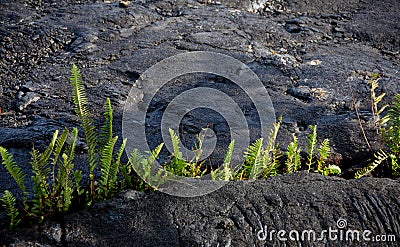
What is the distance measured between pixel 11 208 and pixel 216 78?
98.2 inches

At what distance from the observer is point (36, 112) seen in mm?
4359

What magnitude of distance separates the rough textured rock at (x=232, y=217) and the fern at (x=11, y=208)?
90mm

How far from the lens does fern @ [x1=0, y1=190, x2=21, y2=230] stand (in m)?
2.84

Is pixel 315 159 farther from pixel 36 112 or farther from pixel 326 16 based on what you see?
pixel 326 16

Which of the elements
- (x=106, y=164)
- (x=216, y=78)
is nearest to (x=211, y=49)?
(x=216, y=78)

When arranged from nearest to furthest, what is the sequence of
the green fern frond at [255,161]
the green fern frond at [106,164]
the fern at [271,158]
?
1. the green fern frond at [106,164]
2. the green fern frond at [255,161]
3. the fern at [271,158]

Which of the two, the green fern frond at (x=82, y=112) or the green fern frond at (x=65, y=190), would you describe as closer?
the green fern frond at (x=65, y=190)

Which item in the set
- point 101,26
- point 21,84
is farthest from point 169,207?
point 101,26

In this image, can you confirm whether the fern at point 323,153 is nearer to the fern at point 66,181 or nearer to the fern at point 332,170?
the fern at point 332,170

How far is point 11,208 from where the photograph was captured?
286cm

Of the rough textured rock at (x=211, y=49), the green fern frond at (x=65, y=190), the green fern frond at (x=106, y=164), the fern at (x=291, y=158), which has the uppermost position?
the rough textured rock at (x=211, y=49)

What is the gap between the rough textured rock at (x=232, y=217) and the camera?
2850 mm

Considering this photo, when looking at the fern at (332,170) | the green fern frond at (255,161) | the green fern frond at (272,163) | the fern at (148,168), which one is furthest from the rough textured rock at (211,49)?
the fern at (148,168)

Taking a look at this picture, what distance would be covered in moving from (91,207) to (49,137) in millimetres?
1070
